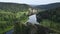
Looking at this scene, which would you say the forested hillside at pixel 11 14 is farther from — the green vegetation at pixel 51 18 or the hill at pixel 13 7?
the green vegetation at pixel 51 18

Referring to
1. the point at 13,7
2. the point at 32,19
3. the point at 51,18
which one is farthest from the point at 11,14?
the point at 51,18

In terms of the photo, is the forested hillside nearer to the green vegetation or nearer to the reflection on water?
the reflection on water

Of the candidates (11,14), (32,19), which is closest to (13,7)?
(11,14)

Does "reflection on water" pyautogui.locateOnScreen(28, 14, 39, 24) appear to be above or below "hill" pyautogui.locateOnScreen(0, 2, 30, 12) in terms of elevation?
below

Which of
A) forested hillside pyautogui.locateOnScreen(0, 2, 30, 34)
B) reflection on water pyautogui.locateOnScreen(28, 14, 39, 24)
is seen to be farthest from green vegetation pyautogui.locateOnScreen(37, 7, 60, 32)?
forested hillside pyautogui.locateOnScreen(0, 2, 30, 34)

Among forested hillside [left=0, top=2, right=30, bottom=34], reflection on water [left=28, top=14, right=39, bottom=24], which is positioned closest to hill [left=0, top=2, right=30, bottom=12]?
forested hillside [left=0, top=2, right=30, bottom=34]

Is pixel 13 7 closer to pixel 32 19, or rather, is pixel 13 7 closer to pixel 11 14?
pixel 11 14

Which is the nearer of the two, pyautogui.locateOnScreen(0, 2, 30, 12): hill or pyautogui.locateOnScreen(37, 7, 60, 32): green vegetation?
pyautogui.locateOnScreen(37, 7, 60, 32): green vegetation

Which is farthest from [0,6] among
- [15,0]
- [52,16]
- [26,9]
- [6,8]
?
[52,16]

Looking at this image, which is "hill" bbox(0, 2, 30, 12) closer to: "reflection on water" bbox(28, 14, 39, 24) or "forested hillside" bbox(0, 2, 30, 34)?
"forested hillside" bbox(0, 2, 30, 34)

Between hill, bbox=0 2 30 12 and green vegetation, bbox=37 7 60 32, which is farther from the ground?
hill, bbox=0 2 30 12

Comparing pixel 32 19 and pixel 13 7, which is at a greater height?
pixel 13 7
